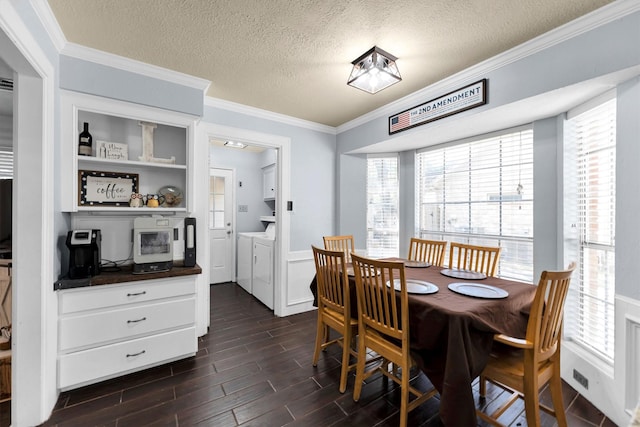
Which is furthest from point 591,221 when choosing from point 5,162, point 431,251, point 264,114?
point 5,162

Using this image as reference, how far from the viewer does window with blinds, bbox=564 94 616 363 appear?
1929 mm

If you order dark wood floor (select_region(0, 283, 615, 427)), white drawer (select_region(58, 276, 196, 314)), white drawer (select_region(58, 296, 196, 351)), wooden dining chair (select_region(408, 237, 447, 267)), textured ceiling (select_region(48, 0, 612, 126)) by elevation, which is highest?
textured ceiling (select_region(48, 0, 612, 126))

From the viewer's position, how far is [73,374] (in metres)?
1.92

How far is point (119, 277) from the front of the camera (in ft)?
6.74

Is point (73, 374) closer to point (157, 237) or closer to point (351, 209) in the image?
point (157, 237)

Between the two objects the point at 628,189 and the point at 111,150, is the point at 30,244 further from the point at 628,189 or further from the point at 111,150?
the point at 628,189

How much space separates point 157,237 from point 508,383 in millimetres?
2638

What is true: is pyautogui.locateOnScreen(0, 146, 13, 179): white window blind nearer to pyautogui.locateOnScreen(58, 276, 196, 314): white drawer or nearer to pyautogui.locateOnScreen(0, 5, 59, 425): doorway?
pyautogui.locateOnScreen(0, 5, 59, 425): doorway

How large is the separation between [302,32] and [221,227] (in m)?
3.67

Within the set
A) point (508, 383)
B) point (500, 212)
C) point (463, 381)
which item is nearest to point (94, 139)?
point (463, 381)

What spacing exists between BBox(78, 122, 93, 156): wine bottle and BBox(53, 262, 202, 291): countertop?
0.94m

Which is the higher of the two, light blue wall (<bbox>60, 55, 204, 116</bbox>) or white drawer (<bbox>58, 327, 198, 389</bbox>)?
light blue wall (<bbox>60, 55, 204, 116</bbox>)

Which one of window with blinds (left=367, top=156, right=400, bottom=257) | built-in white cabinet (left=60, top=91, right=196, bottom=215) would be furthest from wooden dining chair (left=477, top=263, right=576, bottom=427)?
built-in white cabinet (left=60, top=91, right=196, bottom=215)

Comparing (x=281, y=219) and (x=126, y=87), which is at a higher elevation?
(x=126, y=87)
